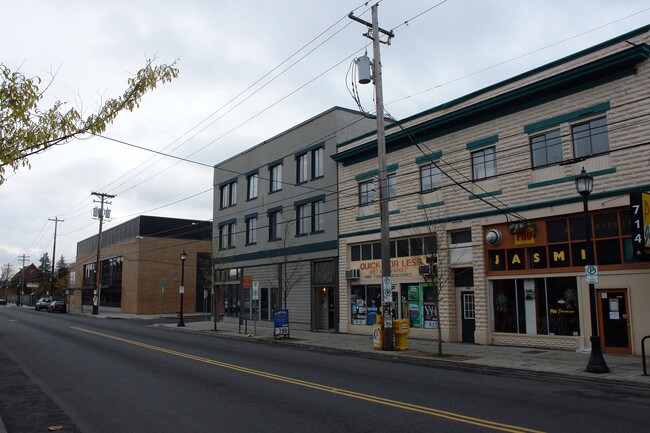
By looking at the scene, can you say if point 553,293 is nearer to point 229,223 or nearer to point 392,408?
point 392,408

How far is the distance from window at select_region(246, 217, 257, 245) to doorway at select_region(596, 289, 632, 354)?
912 inches

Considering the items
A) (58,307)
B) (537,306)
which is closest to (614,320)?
(537,306)

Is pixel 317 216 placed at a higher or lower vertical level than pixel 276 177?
lower

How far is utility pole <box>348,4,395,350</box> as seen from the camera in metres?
19.5

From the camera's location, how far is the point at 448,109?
897 inches

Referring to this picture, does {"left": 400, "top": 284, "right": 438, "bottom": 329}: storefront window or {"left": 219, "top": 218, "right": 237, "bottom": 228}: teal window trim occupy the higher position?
{"left": 219, "top": 218, "right": 237, "bottom": 228}: teal window trim

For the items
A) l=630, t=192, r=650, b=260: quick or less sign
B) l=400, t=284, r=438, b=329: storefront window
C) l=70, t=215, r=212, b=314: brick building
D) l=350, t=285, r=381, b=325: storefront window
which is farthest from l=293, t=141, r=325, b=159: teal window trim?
l=70, t=215, r=212, b=314: brick building

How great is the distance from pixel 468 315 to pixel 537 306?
318 cm

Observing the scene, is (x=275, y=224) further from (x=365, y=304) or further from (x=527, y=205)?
(x=527, y=205)

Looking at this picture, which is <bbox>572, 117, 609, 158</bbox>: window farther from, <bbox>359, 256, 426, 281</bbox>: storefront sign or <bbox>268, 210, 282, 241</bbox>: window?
<bbox>268, 210, 282, 241</bbox>: window

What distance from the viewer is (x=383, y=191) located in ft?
67.2

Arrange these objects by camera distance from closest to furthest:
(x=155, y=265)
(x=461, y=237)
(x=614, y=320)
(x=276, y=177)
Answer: (x=614, y=320) → (x=461, y=237) → (x=276, y=177) → (x=155, y=265)

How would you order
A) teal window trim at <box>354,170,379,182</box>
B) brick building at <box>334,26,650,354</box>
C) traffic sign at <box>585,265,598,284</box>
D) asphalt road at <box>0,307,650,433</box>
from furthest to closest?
teal window trim at <box>354,170,379,182</box>, brick building at <box>334,26,650,354</box>, traffic sign at <box>585,265,598,284</box>, asphalt road at <box>0,307,650,433</box>

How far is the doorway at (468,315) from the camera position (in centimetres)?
2133
